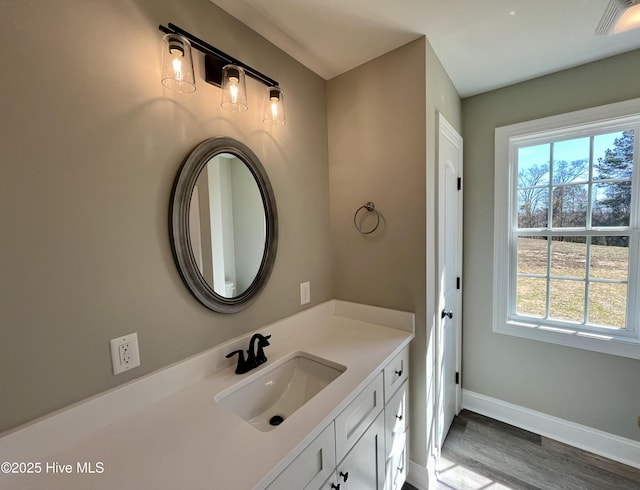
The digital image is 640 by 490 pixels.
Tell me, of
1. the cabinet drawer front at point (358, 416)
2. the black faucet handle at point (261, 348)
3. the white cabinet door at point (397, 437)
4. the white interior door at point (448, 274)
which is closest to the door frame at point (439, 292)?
the white interior door at point (448, 274)

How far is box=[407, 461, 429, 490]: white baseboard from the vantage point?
1525 mm

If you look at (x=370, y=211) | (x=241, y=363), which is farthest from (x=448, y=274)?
(x=241, y=363)

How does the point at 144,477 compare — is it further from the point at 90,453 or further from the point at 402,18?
the point at 402,18

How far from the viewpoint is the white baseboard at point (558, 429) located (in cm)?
166

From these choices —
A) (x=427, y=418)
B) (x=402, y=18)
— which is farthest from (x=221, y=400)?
(x=402, y=18)

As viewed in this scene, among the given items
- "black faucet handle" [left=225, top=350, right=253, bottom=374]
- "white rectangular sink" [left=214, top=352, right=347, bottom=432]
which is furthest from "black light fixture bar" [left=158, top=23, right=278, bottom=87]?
"white rectangular sink" [left=214, top=352, right=347, bottom=432]

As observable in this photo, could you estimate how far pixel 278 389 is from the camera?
1.21 meters

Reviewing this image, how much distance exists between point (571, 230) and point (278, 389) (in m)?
2.15

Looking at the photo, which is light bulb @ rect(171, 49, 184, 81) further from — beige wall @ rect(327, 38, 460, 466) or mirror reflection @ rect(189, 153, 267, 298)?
beige wall @ rect(327, 38, 460, 466)

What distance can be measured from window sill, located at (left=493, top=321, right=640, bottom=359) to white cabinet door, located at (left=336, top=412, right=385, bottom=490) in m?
1.40

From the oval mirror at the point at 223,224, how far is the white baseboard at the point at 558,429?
209 centimetres

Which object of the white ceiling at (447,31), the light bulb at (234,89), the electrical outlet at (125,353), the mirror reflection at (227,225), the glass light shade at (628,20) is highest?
the white ceiling at (447,31)

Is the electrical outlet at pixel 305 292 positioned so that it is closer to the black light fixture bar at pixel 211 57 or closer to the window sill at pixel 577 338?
the black light fixture bar at pixel 211 57

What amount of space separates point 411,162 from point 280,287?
1004 mm
